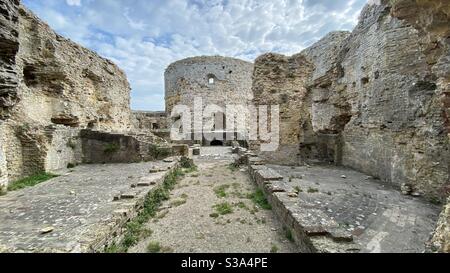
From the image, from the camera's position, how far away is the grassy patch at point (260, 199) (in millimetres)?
5102

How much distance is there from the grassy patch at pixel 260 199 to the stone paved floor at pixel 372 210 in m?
0.75

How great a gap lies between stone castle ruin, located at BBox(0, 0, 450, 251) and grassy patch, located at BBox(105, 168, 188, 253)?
11.2 feet

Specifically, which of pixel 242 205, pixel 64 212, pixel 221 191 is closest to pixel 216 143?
pixel 221 191

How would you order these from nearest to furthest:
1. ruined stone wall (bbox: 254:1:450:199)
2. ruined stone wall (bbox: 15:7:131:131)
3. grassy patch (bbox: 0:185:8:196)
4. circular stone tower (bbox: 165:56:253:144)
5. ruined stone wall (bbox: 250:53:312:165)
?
ruined stone wall (bbox: 254:1:450:199) → grassy patch (bbox: 0:185:8:196) → ruined stone wall (bbox: 15:7:131:131) → ruined stone wall (bbox: 250:53:312:165) → circular stone tower (bbox: 165:56:253:144)

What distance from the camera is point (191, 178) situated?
7.82 m

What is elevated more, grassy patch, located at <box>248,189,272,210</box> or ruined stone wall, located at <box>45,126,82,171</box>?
ruined stone wall, located at <box>45,126,82,171</box>

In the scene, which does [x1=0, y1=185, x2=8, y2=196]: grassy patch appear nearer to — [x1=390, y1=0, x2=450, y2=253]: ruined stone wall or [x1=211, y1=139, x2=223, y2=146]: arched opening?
[x1=390, y1=0, x2=450, y2=253]: ruined stone wall

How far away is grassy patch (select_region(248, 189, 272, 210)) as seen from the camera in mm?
5102

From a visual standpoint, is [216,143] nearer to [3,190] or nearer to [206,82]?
[206,82]

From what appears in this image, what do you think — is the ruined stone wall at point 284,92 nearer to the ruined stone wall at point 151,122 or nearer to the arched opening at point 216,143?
the arched opening at point 216,143

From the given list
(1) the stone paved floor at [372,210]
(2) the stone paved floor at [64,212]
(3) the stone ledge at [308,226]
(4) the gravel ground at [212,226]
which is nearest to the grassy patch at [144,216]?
(4) the gravel ground at [212,226]

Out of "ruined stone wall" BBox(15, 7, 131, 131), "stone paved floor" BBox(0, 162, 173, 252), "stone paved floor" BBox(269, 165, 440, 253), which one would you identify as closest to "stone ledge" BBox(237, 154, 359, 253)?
"stone paved floor" BBox(269, 165, 440, 253)

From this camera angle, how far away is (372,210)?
14.0 feet
